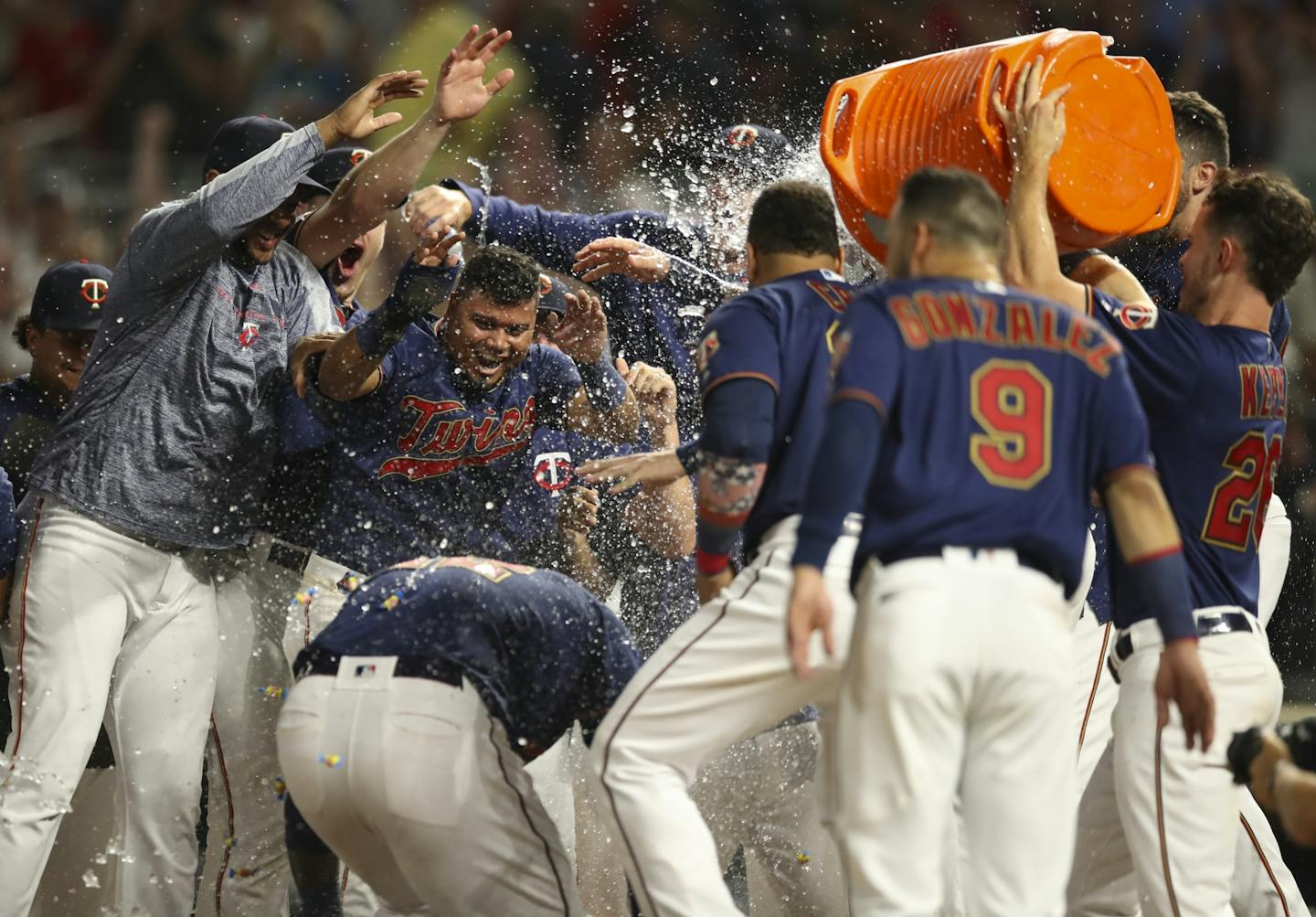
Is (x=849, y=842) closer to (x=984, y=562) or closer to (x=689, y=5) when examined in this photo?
(x=984, y=562)

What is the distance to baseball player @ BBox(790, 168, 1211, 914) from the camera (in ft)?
8.78

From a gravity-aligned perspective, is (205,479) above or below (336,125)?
below

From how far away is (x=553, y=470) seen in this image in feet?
15.7

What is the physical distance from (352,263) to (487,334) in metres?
1.09

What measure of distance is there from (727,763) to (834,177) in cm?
177

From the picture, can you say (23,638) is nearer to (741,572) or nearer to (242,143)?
(242,143)

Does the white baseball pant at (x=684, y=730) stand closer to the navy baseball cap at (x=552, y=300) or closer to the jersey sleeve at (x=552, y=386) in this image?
the jersey sleeve at (x=552, y=386)

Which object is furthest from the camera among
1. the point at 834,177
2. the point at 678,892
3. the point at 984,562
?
the point at 834,177

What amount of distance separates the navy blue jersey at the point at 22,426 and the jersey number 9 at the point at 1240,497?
11.4ft

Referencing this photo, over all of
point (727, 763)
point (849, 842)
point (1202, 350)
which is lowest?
point (727, 763)

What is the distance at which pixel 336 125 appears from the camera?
4469mm

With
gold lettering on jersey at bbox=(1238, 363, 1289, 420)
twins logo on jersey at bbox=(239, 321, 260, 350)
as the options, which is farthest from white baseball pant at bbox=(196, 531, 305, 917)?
gold lettering on jersey at bbox=(1238, 363, 1289, 420)

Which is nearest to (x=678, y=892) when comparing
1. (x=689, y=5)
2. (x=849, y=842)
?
(x=849, y=842)

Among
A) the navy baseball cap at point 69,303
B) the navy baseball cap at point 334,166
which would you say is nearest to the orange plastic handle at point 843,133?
the navy baseball cap at point 334,166
